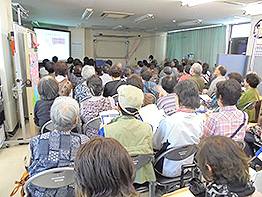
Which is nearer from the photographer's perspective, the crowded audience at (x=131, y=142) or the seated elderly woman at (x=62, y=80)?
the crowded audience at (x=131, y=142)

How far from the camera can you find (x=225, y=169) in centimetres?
97

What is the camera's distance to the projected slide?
6.89 meters

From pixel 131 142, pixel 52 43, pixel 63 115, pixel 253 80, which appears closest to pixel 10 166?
pixel 63 115

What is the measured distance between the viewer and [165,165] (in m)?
1.67

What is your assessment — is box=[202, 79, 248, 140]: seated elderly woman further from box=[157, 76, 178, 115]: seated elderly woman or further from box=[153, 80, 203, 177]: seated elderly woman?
box=[157, 76, 178, 115]: seated elderly woman

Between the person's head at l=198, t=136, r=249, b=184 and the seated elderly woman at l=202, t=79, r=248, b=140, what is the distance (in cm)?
82

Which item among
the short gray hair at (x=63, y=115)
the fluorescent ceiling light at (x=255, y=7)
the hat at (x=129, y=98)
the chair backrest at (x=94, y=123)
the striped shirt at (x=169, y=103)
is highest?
the fluorescent ceiling light at (x=255, y=7)

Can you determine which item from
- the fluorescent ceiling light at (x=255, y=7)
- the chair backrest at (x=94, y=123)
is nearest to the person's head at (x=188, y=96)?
the chair backrest at (x=94, y=123)

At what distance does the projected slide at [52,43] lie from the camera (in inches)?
271

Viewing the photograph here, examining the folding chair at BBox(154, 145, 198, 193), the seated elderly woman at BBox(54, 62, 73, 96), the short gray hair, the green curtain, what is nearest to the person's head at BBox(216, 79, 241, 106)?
the folding chair at BBox(154, 145, 198, 193)

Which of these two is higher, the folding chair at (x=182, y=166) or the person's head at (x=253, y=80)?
the person's head at (x=253, y=80)

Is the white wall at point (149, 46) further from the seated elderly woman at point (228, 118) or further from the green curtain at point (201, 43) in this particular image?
the seated elderly woman at point (228, 118)

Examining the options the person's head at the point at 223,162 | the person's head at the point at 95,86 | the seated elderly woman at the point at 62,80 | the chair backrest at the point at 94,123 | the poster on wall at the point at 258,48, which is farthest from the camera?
the poster on wall at the point at 258,48

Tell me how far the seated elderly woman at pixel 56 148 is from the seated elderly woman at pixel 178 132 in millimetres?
675
